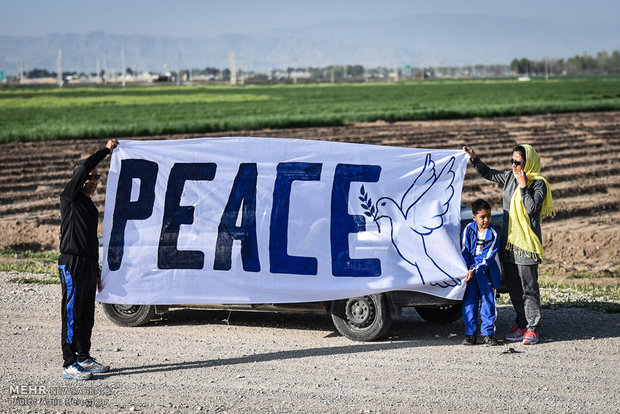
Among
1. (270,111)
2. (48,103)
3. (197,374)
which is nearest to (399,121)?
(270,111)

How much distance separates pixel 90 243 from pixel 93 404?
61.0 inches

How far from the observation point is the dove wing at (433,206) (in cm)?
898

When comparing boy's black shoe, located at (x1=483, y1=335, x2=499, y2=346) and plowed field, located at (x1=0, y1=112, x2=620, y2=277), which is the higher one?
plowed field, located at (x1=0, y1=112, x2=620, y2=277)

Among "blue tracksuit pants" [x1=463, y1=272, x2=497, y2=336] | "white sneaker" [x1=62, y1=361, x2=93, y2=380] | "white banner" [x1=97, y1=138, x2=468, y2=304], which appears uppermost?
"white banner" [x1=97, y1=138, x2=468, y2=304]

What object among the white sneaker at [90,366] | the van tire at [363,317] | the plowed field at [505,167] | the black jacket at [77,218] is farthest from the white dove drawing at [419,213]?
the plowed field at [505,167]

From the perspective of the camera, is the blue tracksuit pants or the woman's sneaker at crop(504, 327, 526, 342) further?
the woman's sneaker at crop(504, 327, 526, 342)

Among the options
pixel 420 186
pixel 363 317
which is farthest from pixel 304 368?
pixel 420 186

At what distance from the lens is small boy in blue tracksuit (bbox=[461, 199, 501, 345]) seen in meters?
8.73

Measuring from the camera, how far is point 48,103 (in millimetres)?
75812

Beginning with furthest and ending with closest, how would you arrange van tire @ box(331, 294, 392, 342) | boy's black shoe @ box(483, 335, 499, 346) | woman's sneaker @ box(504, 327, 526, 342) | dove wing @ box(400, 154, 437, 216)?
dove wing @ box(400, 154, 437, 216), woman's sneaker @ box(504, 327, 526, 342), van tire @ box(331, 294, 392, 342), boy's black shoe @ box(483, 335, 499, 346)

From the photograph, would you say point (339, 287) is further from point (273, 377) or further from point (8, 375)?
point (8, 375)

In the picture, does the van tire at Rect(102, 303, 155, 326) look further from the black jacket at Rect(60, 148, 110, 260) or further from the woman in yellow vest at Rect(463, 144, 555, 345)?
the woman in yellow vest at Rect(463, 144, 555, 345)

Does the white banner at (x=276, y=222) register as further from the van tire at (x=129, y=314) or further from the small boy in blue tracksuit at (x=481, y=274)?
the van tire at (x=129, y=314)

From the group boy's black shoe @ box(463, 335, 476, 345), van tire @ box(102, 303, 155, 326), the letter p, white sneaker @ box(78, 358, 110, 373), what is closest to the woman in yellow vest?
boy's black shoe @ box(463, 335, 476, 345)
